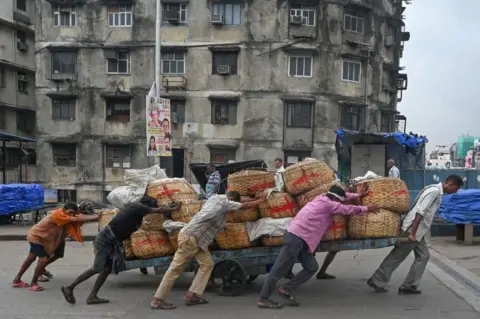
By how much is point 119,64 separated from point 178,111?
15.2ft

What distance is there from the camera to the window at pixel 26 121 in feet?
103

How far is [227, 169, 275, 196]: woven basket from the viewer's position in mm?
6160

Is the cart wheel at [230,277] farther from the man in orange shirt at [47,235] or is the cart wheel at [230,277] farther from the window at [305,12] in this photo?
the window at [305,12]

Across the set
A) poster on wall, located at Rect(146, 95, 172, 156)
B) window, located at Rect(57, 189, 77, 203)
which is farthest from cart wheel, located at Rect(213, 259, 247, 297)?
window, located at Rect(57, 189, 77, 203)

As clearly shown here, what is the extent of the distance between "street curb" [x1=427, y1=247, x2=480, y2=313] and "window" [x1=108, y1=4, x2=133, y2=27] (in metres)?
22.5

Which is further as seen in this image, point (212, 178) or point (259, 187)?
point (212, 178)

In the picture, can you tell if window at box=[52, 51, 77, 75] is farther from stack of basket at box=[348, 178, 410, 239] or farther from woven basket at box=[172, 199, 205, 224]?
stack of basket at box=[348, 178, 410, 239]

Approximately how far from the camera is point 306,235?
5.57 meters

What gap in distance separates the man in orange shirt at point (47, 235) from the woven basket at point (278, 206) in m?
2.59

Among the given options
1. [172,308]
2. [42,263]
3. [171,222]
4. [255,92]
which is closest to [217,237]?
[171,222]

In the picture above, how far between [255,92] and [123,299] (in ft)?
65.0

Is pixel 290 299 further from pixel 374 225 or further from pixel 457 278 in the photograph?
pixel 457 278

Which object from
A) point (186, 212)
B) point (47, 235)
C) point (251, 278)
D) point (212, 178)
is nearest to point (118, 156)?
point (212, 178)

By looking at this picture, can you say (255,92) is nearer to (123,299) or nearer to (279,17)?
(279,17)
